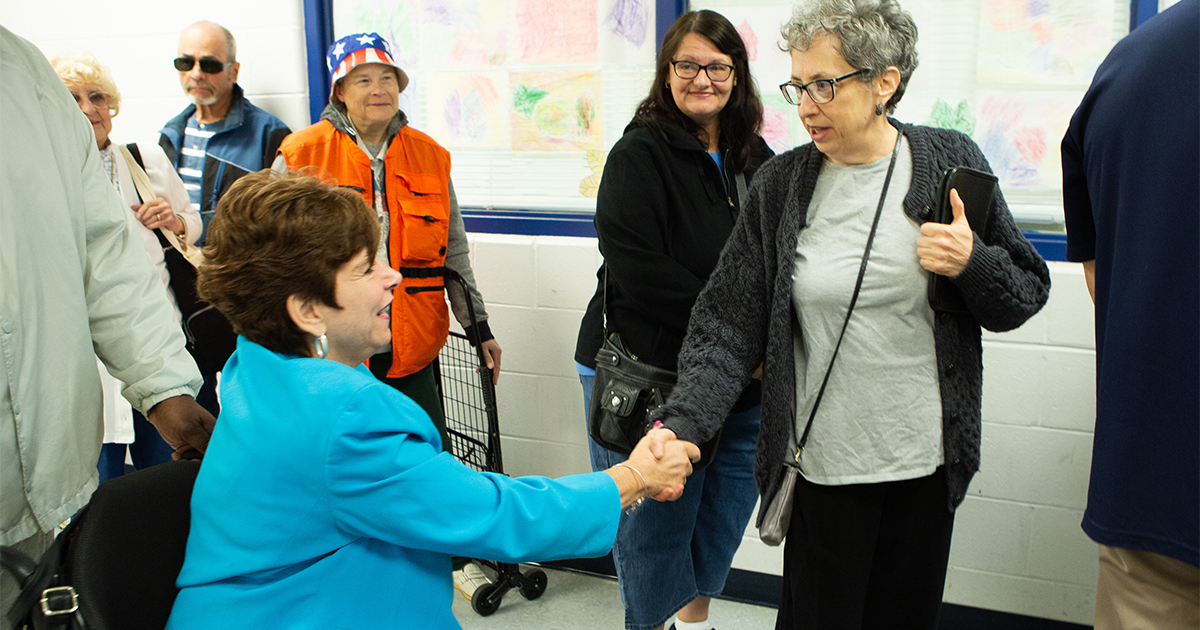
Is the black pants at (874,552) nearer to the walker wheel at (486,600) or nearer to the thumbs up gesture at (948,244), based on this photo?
the thumbs up gesture at (948,244)

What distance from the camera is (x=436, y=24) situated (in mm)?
2869

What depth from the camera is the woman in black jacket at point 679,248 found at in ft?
6.18

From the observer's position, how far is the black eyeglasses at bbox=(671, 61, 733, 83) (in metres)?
1.95

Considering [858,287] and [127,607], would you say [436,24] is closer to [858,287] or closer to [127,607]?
[858,287]

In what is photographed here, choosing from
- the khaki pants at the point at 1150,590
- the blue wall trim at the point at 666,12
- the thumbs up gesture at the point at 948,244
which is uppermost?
the blue wall trim at the point at 666,12

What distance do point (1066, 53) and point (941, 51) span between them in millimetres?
305

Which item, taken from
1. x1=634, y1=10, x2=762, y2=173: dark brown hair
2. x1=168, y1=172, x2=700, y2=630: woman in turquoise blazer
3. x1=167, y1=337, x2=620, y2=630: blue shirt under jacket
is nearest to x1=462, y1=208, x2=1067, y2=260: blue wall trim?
x1=634, y1=10, x2=762, y2=173: dark brown hair

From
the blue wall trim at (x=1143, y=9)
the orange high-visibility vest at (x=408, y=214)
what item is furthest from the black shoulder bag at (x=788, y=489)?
the orange high-visibility vest at (x=408, y=214)

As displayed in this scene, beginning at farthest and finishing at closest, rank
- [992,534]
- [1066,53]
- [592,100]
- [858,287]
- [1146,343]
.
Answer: [592,100] < [992,534] < [1066,53] < [858,287] < [1146,343]

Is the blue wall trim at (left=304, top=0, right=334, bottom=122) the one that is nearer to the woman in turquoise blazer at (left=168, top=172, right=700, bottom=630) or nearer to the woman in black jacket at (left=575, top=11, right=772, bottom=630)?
the woman in black jacket at (left=575, top=11, right=772, bottom=630)

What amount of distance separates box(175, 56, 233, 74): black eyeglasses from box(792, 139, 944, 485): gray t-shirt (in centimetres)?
229

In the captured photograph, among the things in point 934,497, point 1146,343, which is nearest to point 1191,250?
point 1146,343

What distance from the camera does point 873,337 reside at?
1.49 meters

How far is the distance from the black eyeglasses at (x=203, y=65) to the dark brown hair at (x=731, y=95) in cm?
170
